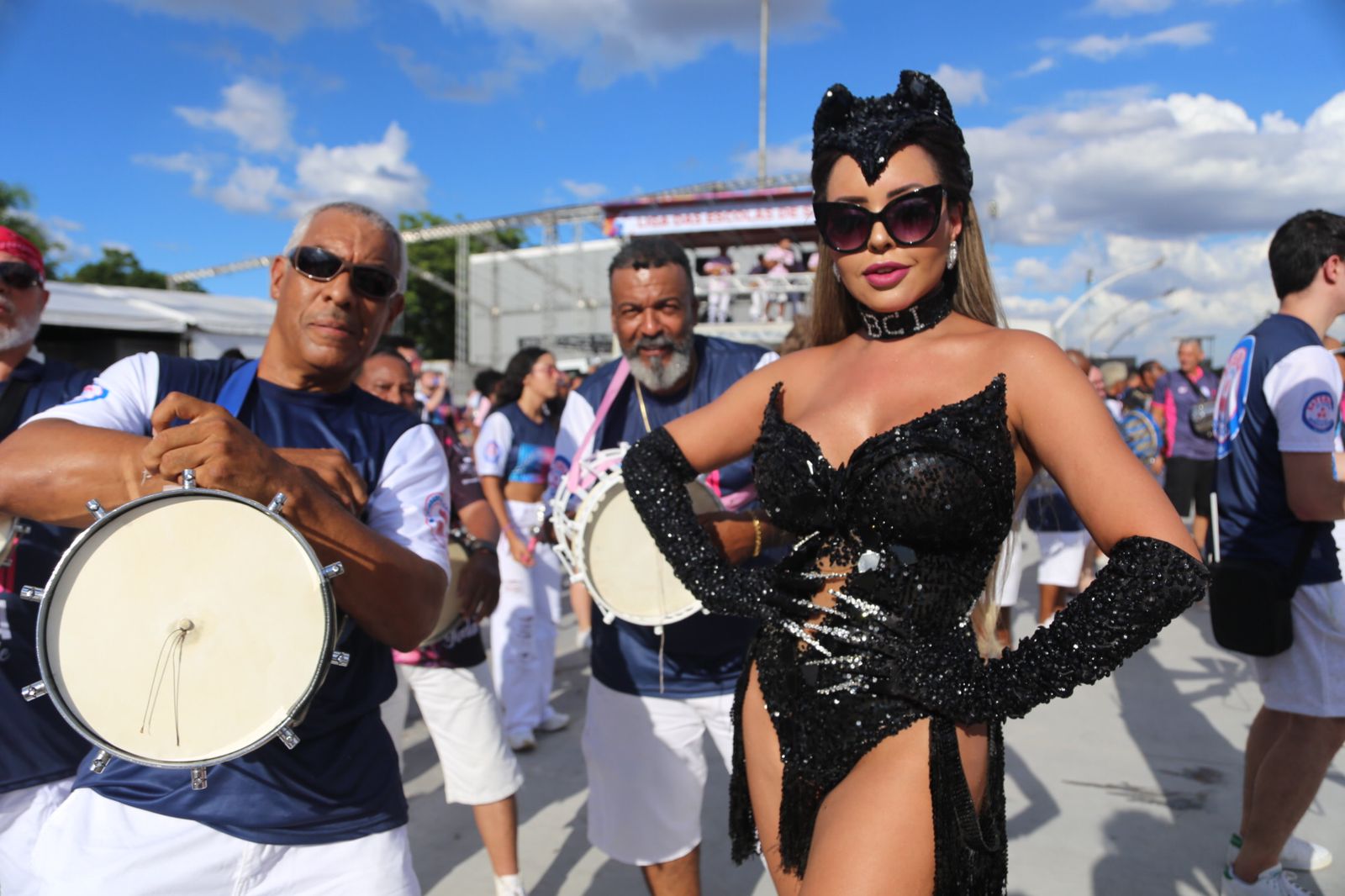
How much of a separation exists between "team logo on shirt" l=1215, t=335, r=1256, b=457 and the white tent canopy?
8886mm

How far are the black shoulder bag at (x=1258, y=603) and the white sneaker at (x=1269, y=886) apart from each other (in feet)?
2.63

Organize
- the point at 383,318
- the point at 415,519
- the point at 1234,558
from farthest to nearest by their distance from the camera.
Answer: the point at 1234,558 → the point at 383,318 → the point at 415,519

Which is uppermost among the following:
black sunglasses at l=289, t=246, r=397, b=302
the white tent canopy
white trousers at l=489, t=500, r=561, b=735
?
the white tent canopy

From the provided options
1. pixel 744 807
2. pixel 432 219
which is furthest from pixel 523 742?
pixel 432 219

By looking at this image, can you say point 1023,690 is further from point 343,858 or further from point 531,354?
point 531,354

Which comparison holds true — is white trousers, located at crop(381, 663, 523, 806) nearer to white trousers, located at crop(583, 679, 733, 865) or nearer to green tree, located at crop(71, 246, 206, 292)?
white trousers, located at crop(583, 679, 733, 865)

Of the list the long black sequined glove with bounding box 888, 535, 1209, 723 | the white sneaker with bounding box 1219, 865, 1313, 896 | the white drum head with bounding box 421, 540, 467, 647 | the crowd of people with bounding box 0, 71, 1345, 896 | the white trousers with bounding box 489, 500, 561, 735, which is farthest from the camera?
the white trousers with bounding box 489, 500, 561, 735

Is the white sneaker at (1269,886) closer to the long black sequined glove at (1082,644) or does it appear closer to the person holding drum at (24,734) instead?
the long black sequined glove at (1082,644)

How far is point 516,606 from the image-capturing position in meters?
5.45

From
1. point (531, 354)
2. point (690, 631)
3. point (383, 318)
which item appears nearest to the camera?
point (383, 318)

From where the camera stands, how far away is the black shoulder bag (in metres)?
3.19

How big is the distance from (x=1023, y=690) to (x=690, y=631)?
1.54 meters

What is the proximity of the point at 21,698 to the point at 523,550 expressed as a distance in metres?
3.32

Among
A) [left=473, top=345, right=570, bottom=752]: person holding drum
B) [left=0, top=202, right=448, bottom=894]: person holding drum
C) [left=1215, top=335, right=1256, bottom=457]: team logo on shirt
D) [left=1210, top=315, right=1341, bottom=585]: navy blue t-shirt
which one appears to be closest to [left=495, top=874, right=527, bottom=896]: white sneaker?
[left=0, top=202, right=448, bottom=894]: person holding drum
